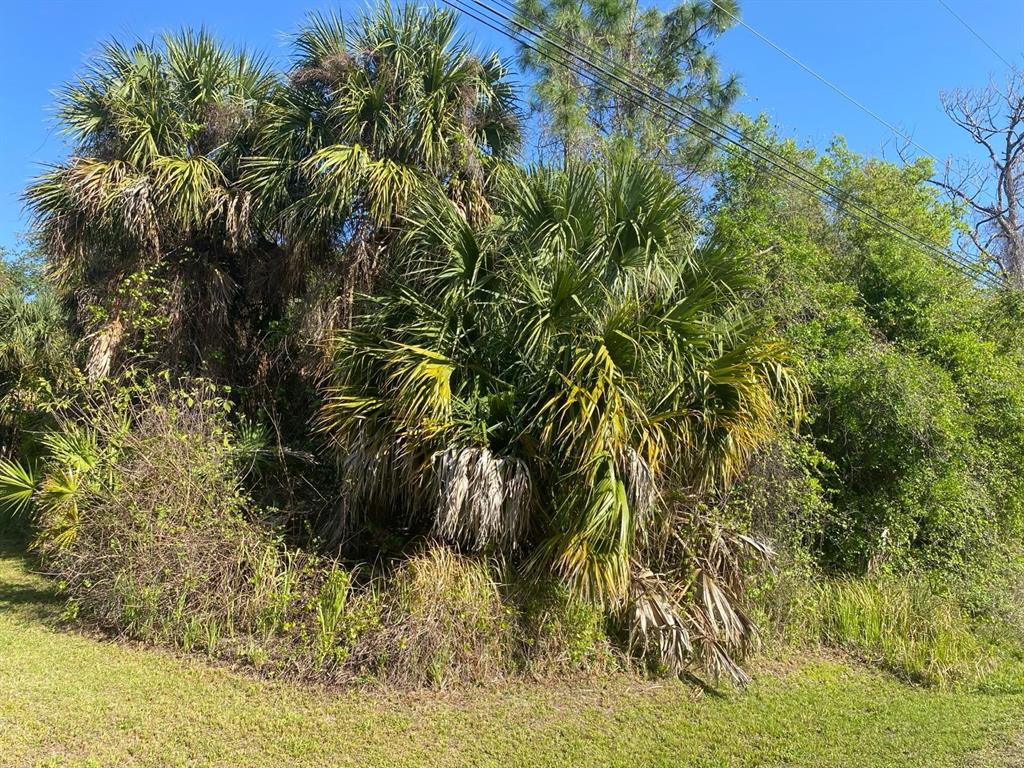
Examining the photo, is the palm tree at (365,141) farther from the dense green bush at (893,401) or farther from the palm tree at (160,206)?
the dense green bush at (893,401)

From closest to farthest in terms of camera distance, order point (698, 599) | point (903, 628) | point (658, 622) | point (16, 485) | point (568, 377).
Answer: point (568, 377) < point (658, 622) < point (698, 599) < point (903, 628) < point (16, 485)

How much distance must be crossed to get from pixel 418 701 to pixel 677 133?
13623mm

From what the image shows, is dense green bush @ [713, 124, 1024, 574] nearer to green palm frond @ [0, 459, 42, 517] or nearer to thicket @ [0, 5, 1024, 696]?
thicket @ [0, 5, 1024, 696]

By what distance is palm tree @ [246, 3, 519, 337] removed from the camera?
7812 mm

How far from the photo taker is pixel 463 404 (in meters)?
6.15

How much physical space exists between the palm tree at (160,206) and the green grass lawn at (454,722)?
384cm

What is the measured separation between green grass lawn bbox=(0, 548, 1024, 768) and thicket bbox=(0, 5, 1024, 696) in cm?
37

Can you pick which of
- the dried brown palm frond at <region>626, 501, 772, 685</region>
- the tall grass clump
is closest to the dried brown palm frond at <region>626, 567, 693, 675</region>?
the dried brown palm frond at <region>626, 501, 772, 685</region>

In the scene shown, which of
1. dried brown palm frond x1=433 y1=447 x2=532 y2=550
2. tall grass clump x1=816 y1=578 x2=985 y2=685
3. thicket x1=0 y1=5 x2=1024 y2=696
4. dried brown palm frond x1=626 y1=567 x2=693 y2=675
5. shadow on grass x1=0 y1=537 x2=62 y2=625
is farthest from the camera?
shadow on grass x1=0 y1=537 x2=62 y2=625

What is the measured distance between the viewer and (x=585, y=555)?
5777mm

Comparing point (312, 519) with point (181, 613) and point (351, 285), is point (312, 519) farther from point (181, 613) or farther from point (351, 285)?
point (351, 285)

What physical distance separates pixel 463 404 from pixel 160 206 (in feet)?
16.7

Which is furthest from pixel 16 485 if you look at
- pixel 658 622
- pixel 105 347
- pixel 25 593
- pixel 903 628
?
pixel 903 628

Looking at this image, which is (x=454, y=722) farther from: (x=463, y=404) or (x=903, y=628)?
(x=903, y=628)
